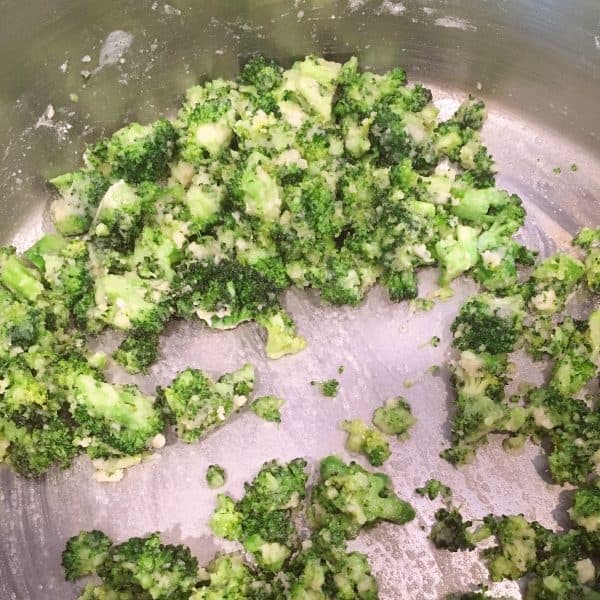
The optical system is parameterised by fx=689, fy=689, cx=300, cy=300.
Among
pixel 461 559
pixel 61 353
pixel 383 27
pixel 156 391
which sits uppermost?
pixel 383 27

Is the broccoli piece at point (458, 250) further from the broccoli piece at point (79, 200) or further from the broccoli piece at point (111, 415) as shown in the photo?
the broccoli piece at point (79, 200)

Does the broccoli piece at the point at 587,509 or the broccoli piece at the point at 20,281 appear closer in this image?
the broccoli piece at the point at 587,509

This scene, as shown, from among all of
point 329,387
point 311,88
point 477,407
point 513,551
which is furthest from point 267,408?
point 311,88

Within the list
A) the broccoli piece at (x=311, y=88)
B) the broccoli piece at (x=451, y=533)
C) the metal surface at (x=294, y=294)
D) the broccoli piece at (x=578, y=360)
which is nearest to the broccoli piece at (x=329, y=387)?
the metal surface at (x=294, y=294)

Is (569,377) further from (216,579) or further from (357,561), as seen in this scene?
(216,579)

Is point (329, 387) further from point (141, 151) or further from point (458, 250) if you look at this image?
point (141, 151)

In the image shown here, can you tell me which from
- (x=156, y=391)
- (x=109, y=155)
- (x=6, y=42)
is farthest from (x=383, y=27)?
(x=156, y=391)
